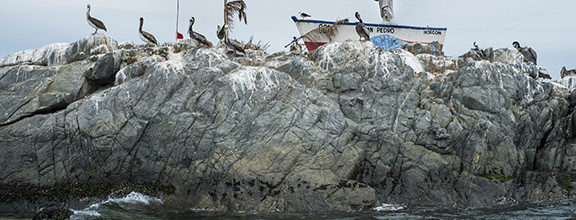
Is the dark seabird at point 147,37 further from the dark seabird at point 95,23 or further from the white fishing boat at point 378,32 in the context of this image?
the white fishing boat at point 378,32

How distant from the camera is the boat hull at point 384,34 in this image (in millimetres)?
28984

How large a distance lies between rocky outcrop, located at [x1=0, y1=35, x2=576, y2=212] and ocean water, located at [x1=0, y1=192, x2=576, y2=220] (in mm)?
741

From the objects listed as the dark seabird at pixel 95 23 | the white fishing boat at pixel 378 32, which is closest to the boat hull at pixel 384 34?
the white fishing boat at pixel 378 32

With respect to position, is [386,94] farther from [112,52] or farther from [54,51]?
[54,51]

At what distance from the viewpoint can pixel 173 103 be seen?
20312 millimetres

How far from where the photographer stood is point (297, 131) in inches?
766

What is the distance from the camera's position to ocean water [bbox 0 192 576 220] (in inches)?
643

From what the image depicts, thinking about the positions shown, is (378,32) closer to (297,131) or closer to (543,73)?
(543,73)

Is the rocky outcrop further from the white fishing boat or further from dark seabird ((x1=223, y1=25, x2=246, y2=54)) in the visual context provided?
the white fishing boat

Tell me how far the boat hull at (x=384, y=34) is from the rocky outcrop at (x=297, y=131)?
266 inches

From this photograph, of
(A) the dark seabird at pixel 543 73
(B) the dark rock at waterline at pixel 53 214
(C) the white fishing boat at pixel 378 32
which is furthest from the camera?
(C) the white fishing boat at pixel 378 32

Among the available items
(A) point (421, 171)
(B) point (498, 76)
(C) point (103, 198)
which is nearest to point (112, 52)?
(C) point (103, 198)

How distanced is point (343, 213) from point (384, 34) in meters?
15.0

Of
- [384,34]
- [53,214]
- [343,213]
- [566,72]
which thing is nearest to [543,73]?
[566,72]
